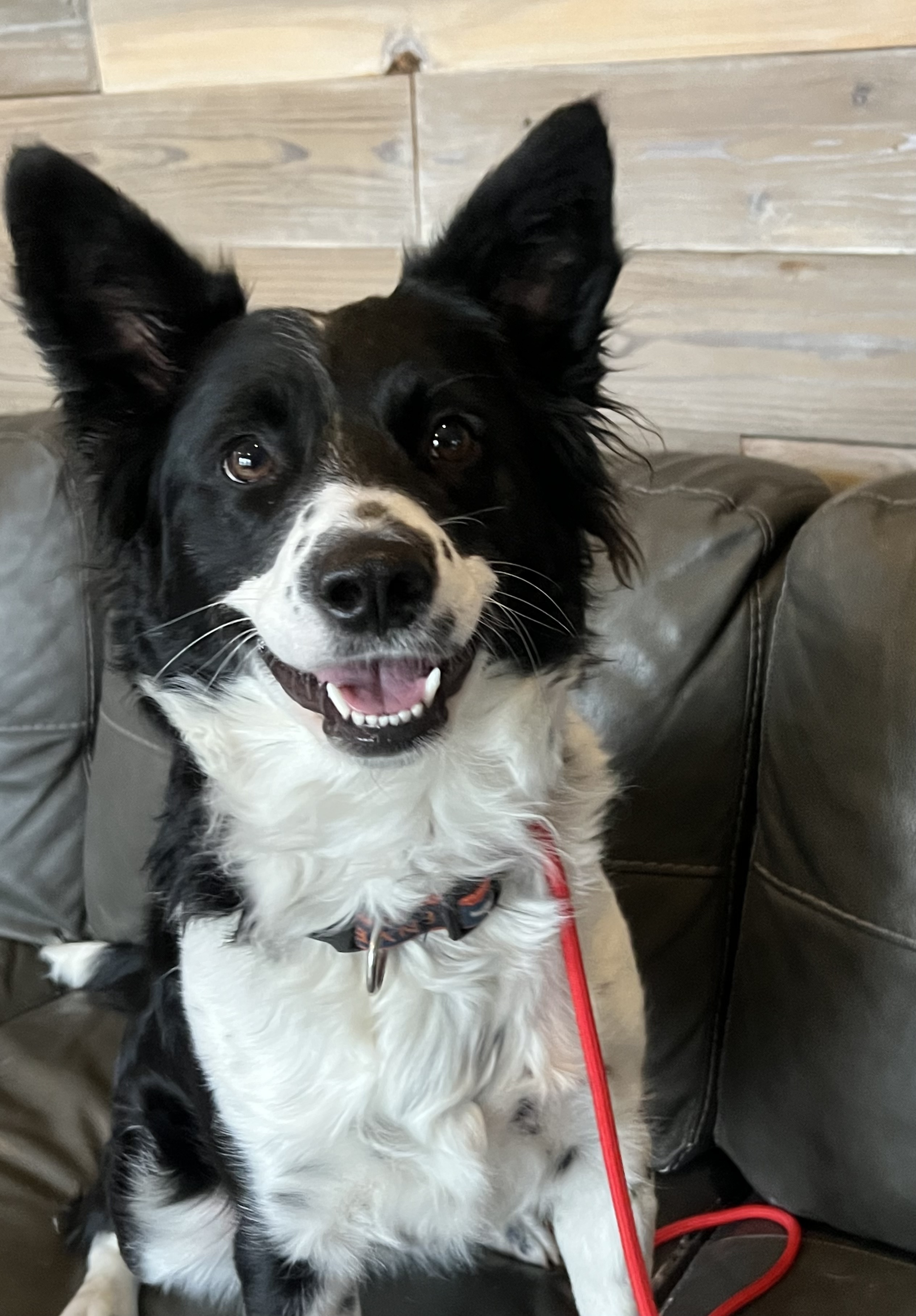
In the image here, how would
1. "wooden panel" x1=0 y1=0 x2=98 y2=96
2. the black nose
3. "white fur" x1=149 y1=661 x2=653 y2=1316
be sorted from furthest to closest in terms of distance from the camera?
1. "wooden panel" x1=0 y1=0 x2=98 y2=96
2. "white fur" x1=149 y1=661 x2=653 y2=1316
3. the black nose

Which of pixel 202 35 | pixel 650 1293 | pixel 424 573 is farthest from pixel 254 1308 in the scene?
pixel 202 35

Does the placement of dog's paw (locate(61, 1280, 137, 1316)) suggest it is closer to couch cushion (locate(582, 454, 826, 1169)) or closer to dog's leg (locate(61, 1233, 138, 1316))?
dog's leg (locate(61, 1233, 138, 1316))

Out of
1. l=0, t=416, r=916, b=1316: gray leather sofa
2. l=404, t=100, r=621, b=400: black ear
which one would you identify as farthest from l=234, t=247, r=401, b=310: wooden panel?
l=404, t=100, r=621, b=400: black ear

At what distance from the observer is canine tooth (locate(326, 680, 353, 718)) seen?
108 centimetres

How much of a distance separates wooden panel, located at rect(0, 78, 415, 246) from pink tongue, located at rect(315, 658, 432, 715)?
1.26 m

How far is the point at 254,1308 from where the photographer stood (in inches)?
49.3

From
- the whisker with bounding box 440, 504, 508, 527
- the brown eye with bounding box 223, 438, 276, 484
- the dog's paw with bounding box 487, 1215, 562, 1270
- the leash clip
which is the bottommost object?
the dog's paw with bounding box 487, 1215, 562, 1270

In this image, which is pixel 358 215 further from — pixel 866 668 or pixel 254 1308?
pixel 254 1308

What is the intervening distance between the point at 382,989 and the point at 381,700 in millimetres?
326

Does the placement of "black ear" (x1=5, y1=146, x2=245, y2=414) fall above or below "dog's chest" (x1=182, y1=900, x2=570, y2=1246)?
above

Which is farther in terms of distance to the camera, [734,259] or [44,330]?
[734,259]

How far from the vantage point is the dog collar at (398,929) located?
1188mm

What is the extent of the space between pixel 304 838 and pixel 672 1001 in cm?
69

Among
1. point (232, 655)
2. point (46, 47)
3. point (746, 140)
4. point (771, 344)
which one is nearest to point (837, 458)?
point (771, 344)
